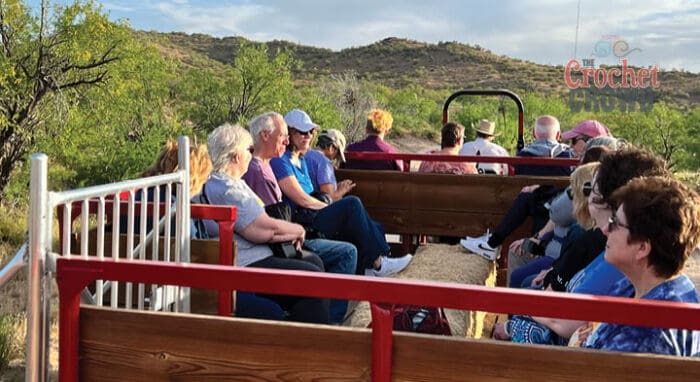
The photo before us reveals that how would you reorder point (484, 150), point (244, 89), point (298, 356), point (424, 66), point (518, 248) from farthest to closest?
point (424, 66) → point (244, 89) → point (484, 150) → point (518, 248) → point (298, 356)

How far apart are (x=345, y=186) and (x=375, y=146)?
1.08m

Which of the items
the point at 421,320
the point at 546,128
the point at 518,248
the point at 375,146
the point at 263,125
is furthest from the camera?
the point at 375,146

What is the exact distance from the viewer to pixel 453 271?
192 inches

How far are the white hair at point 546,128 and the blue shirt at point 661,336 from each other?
15.5 ft

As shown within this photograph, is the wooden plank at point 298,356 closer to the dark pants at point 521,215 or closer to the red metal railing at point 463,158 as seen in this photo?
the dark pants at point 521,215

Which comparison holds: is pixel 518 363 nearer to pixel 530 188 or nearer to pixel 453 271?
pixel 453 271

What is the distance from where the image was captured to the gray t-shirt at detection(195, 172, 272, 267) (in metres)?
3.70

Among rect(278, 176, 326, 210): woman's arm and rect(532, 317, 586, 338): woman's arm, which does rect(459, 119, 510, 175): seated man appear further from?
rect(532, 317, 586, 338): woman's arm

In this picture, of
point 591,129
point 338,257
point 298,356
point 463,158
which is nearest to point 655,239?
point 298,356

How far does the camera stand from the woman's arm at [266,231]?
3746 mm

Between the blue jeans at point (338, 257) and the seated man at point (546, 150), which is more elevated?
the seated man at point (546, 150)

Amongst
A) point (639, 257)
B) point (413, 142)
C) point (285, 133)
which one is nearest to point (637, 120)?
point (413, 142)

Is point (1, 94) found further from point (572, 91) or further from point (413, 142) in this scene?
point (572, 91)

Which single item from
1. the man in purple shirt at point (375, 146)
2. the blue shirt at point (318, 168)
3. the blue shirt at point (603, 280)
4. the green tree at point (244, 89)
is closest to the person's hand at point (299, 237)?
the blue shirt at point (318, 168)
